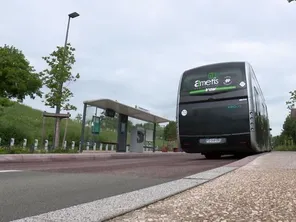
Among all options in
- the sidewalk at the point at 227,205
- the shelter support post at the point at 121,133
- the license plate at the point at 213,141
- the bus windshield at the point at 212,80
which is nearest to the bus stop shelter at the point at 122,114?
the shelter support post at the point at 121,133

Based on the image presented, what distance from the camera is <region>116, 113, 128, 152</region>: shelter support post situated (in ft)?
66.1

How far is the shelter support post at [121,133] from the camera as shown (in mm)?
20156

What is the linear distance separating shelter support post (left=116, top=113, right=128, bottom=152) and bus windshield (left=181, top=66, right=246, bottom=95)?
9.38 metres

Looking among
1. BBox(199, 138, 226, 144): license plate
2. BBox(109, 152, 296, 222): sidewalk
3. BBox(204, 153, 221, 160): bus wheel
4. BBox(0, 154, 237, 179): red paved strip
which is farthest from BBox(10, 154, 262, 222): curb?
BBox(204, 153, 221, 160): bus wheel

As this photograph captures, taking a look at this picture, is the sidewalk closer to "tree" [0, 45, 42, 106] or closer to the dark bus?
the dark bus

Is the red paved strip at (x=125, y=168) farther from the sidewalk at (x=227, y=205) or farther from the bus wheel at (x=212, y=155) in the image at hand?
the bus wheel at (x=212, y=155)

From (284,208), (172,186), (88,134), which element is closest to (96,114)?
(88,134)

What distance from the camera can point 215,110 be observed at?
10.7 meters

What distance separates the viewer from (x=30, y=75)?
27.6m

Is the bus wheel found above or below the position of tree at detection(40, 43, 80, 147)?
below

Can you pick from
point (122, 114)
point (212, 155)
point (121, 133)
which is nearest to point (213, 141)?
point (212, 155)

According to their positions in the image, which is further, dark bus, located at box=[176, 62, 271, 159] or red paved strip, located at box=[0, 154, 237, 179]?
dark bus, located at box=[176, 62, 271, 159]

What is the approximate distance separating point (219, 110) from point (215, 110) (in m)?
0.13

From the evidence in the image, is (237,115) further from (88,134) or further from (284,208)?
(88,134)
